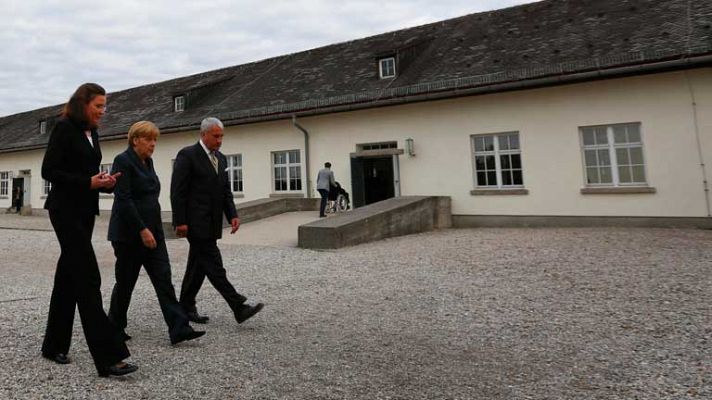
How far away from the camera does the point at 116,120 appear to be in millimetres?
22594

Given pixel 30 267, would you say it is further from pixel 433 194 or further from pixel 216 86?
pixel 216 86

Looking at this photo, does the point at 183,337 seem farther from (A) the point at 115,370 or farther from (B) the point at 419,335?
(B) the point at 419,335

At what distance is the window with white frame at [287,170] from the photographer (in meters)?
16.2

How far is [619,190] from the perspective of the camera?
35.8 ft

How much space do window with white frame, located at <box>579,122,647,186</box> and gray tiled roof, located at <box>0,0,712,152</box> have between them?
162cm

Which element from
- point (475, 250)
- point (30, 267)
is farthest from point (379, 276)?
point (30, 267)

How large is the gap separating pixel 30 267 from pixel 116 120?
1755 centimetres

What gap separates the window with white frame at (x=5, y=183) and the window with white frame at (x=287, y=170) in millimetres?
19581

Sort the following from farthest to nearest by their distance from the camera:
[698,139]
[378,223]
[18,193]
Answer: [18,193] < [698,139] < [378,223]

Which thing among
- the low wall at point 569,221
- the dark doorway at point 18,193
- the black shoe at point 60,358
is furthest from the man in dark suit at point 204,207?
the dark doorway at point 18,193

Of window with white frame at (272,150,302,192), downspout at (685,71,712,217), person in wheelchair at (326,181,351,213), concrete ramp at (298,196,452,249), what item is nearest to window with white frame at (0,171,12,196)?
window with white frame at (272,150,302,192)

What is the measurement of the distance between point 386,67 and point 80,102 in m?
13.4

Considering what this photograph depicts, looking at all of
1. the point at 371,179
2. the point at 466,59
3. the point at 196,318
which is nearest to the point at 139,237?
the point at 196,318

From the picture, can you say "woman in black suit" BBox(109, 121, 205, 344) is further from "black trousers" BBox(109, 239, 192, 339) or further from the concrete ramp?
the concrete ramp
